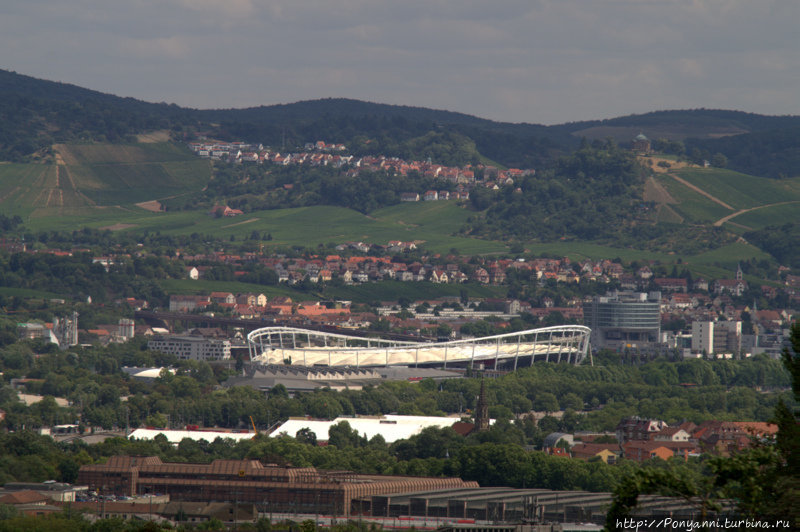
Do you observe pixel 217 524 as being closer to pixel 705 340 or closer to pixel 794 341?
pixel 794 341

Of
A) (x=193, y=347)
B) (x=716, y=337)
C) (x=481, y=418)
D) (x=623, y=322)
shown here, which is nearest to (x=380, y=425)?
(x=481, y=418)

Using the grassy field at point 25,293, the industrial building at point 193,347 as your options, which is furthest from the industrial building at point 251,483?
the grassy field at point 25,293

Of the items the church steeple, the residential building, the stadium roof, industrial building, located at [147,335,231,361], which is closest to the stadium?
industrial building, located at [147,335,231,361]

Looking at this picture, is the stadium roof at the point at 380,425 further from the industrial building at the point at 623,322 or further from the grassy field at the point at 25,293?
the grassy field at the point at 25,293

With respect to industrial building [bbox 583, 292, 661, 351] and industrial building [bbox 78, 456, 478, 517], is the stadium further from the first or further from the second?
industrial building [bbox 78, 456, 478, 517]

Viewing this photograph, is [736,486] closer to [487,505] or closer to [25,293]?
[487,505]
